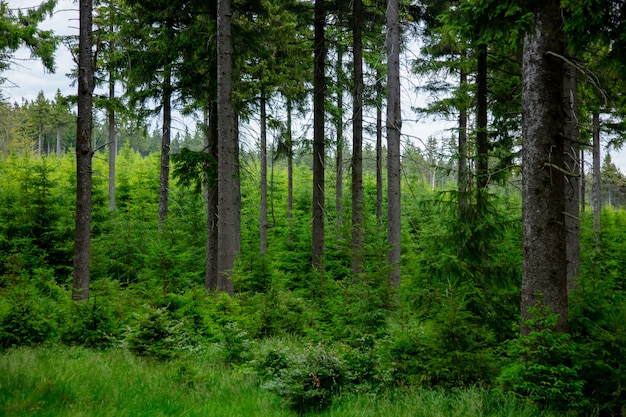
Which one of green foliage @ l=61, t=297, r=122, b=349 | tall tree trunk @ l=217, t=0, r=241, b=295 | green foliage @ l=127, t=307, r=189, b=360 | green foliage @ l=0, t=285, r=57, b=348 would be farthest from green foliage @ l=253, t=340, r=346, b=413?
tall tree trunk @ l=217, t=0, r=241, b=295

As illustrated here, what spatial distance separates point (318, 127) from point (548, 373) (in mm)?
11670

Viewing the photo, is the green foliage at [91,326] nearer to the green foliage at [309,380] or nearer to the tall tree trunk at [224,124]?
the tall tree trunk at [224,124]

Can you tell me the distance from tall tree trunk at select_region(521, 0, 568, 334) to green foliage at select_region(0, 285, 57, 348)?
8788 millimetres

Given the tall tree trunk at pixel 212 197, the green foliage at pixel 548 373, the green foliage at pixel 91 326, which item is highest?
the tall tree trunk at pixel 212 197

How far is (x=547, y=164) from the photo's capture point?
19.0ft

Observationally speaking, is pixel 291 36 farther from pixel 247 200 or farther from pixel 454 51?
pixel 247 200

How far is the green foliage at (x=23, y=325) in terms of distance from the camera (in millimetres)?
7902

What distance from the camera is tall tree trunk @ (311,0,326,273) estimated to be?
599 inches

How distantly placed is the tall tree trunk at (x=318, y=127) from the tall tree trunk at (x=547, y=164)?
9.60 metres

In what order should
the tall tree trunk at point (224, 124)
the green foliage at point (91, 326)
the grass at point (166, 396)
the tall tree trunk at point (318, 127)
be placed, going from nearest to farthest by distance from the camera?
the grass at point (166, 396) < the green foliage at point (91, 326) < the tall tree trunk at point (224, 124) < the tall tree trunk at point (318, 127)

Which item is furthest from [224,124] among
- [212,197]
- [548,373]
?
[548,373]

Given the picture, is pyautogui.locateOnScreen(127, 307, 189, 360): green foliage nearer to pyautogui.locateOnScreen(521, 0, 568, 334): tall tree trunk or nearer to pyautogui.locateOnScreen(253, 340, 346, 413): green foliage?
pyautogui.locateOnScreen(253, 340, 346, 413): green foliage

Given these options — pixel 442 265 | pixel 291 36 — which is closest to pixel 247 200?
pixel 291 36

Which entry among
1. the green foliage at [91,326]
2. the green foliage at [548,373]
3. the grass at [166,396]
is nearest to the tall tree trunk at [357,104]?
the green foliage at [91,326]
